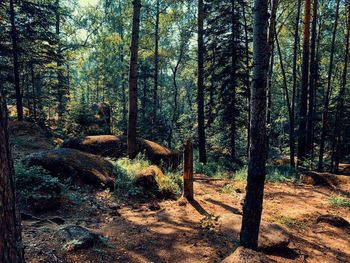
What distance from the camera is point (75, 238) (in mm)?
4324

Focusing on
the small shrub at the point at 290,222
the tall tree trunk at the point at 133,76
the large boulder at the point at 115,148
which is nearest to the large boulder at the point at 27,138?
the large boulder at the point at 115,148

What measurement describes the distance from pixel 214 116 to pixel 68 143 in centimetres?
1005

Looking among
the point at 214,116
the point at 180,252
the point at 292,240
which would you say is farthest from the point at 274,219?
the point at 214,116

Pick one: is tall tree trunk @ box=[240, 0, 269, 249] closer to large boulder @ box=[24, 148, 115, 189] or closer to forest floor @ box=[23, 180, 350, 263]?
forest floor @ box=[23, 180, 350, 263]

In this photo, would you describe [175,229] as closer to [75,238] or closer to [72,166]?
[75,238]

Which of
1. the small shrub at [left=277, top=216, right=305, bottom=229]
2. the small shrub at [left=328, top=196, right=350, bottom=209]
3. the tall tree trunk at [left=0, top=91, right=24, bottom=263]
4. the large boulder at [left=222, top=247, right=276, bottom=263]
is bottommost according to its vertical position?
the small shrub at [left=328, top=196, right=350, bottom=209]

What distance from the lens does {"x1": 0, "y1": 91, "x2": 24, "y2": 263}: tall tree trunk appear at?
6.73 feet

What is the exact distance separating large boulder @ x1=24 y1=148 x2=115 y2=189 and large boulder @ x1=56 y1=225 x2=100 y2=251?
10.4 feet

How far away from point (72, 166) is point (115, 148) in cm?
372

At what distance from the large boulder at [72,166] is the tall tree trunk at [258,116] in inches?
183

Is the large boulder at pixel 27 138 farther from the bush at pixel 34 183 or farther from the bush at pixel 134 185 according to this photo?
the bush at pixel 34 183

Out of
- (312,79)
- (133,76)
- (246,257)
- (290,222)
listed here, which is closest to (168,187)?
(290,222)

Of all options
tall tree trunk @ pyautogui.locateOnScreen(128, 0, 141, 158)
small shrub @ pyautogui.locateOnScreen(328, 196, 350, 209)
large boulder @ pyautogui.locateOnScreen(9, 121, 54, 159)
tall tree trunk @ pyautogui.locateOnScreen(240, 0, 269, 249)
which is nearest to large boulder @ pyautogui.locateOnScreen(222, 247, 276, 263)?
tall tree trunk @ pyautogui.locateOnScreen(240, 0, 269, 249)

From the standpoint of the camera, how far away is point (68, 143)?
37.1 ft
